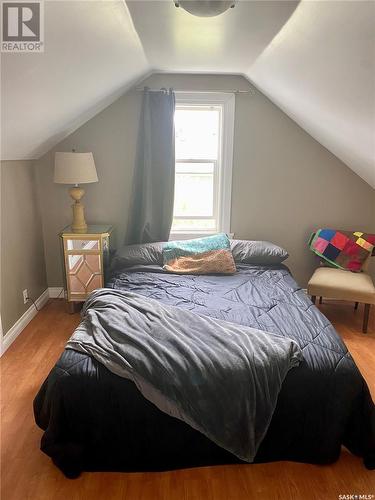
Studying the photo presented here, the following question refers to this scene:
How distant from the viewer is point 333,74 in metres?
1.97

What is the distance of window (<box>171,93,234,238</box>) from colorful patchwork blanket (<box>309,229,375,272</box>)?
880 millimetres

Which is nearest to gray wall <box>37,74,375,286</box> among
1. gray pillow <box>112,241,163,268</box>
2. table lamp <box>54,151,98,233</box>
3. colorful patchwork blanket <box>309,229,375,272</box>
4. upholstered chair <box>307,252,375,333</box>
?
colorful patchwork blanket <box>309,229,375,272</box>

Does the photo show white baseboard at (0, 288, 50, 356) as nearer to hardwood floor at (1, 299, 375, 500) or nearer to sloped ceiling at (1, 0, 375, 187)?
hardwood floor at (1, 299, 375, 500)

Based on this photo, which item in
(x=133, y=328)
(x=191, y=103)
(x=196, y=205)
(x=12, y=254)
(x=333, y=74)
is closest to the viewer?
(x=133, y=328)

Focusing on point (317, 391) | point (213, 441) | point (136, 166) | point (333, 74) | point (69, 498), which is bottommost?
point (69, 498)

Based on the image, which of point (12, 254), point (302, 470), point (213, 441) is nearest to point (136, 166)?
point (12, 254)

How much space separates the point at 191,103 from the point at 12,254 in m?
2.00

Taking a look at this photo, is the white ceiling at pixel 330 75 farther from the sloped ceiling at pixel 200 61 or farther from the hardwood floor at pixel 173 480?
the hardwood floor at pixel 173 480

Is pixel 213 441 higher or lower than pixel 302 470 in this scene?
higher

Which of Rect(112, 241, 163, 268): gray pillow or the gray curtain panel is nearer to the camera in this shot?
Rect(112, 241, 163, 268): gray pillow

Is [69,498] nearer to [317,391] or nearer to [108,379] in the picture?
[108,379]

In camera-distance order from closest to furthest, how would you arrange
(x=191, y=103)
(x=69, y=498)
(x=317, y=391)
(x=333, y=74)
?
(x=69, y=498)
(x=317, y=391)
(x=333, y=74)
(x=191, y=103)

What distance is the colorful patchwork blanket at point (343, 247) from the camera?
320cm

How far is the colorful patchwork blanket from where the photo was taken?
320cm
